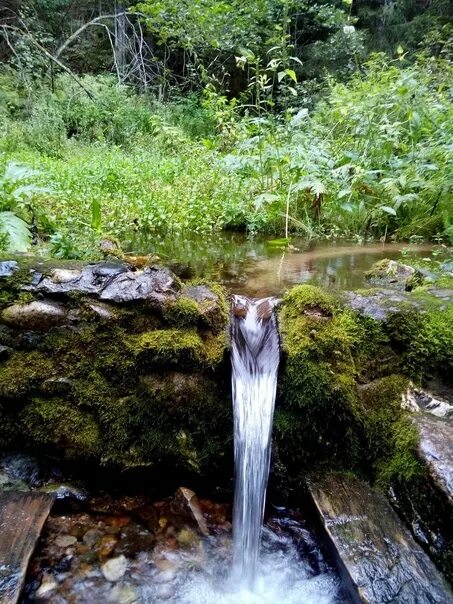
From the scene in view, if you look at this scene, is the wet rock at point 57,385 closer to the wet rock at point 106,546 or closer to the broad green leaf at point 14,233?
the wet rock at point 106,546

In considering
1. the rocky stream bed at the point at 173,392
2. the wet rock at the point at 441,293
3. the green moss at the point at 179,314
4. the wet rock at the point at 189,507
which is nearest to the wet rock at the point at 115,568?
the rocky stream bed at the point at 173,392

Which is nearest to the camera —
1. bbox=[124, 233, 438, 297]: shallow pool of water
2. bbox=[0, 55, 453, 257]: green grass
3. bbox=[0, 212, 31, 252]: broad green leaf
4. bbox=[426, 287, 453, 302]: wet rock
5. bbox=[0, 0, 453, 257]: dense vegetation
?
bbox=[426, 287, 453, 302]: wet rock

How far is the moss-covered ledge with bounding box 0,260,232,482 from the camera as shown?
93.2 inches

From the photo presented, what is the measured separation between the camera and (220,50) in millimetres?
13070

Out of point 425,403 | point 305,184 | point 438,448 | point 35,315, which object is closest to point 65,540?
point 35,315

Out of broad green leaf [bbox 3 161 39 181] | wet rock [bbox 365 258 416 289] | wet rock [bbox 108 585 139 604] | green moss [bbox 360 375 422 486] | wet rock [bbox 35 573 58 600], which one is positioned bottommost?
wet rock [bbox 108 585 139 604]

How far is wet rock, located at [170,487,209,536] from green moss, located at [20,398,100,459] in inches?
19.7

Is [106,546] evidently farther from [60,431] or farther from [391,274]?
[391,274]

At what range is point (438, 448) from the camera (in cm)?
203

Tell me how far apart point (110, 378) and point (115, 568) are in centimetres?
91

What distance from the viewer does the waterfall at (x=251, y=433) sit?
215 cm

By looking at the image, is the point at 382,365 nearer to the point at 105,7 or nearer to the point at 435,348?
the point at 435,348

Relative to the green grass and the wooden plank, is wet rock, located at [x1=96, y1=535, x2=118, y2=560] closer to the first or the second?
the wooden plank

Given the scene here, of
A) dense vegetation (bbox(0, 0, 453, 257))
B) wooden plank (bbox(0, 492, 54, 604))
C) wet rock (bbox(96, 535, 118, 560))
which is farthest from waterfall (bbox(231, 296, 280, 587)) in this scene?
dense vegetation (bbox(0, 0, 453, 257))
